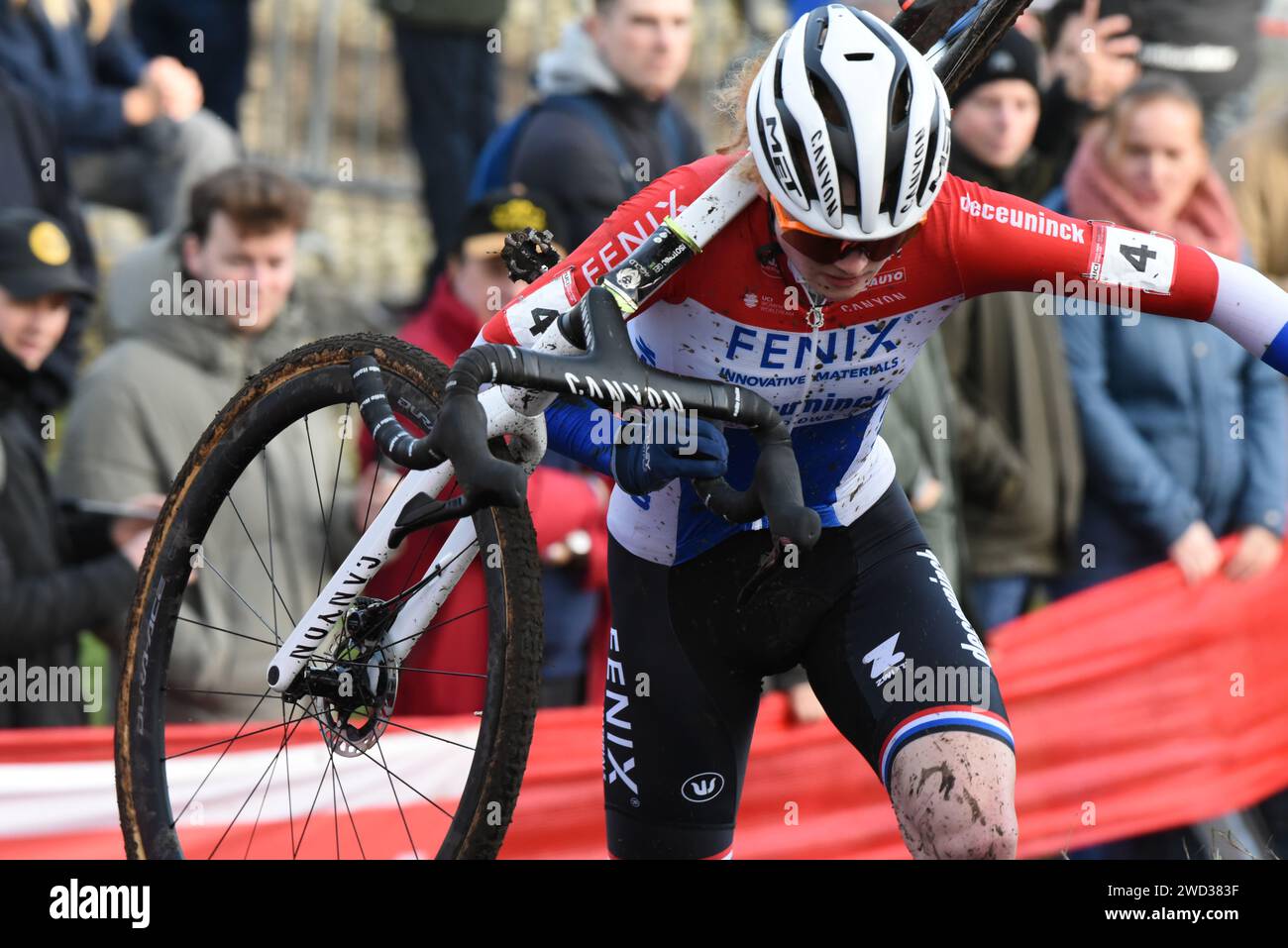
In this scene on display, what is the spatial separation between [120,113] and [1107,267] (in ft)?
17.6

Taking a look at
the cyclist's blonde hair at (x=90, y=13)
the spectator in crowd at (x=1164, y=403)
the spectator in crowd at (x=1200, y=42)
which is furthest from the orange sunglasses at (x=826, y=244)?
the cyclist's blonde hair at (x=90, y=13)

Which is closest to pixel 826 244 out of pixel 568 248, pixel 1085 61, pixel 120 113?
pixel 568 248

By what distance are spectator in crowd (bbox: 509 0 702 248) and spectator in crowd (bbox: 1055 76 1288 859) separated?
1.77 meters

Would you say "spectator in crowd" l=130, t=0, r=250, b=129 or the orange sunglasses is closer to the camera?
the orange sunglasses

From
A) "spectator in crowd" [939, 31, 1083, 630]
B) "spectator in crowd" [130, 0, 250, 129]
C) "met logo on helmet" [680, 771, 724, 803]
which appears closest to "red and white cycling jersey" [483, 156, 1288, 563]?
"met logo on helmet" [680, 771, 724, 803]

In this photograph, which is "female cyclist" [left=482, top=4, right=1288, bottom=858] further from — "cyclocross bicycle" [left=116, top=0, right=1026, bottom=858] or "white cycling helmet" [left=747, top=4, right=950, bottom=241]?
"cyclocross bicycle" [left=116, top=0, right=1026, bottom=858]

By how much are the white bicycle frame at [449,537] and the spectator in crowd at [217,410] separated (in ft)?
5.63

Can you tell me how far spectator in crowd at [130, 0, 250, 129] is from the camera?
9086mm

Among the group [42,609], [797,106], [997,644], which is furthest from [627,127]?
[797,106]

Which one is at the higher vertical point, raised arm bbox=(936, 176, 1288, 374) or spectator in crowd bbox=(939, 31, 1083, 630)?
spectator in crowd bbox=(939, 31, 1083, 630)

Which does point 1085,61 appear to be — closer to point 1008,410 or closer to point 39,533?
point 1008,410

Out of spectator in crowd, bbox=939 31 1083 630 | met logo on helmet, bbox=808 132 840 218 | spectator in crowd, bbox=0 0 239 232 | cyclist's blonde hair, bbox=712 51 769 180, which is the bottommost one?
met logo on helmet, bbox=808 132 840 218

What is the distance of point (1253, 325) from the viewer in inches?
174
